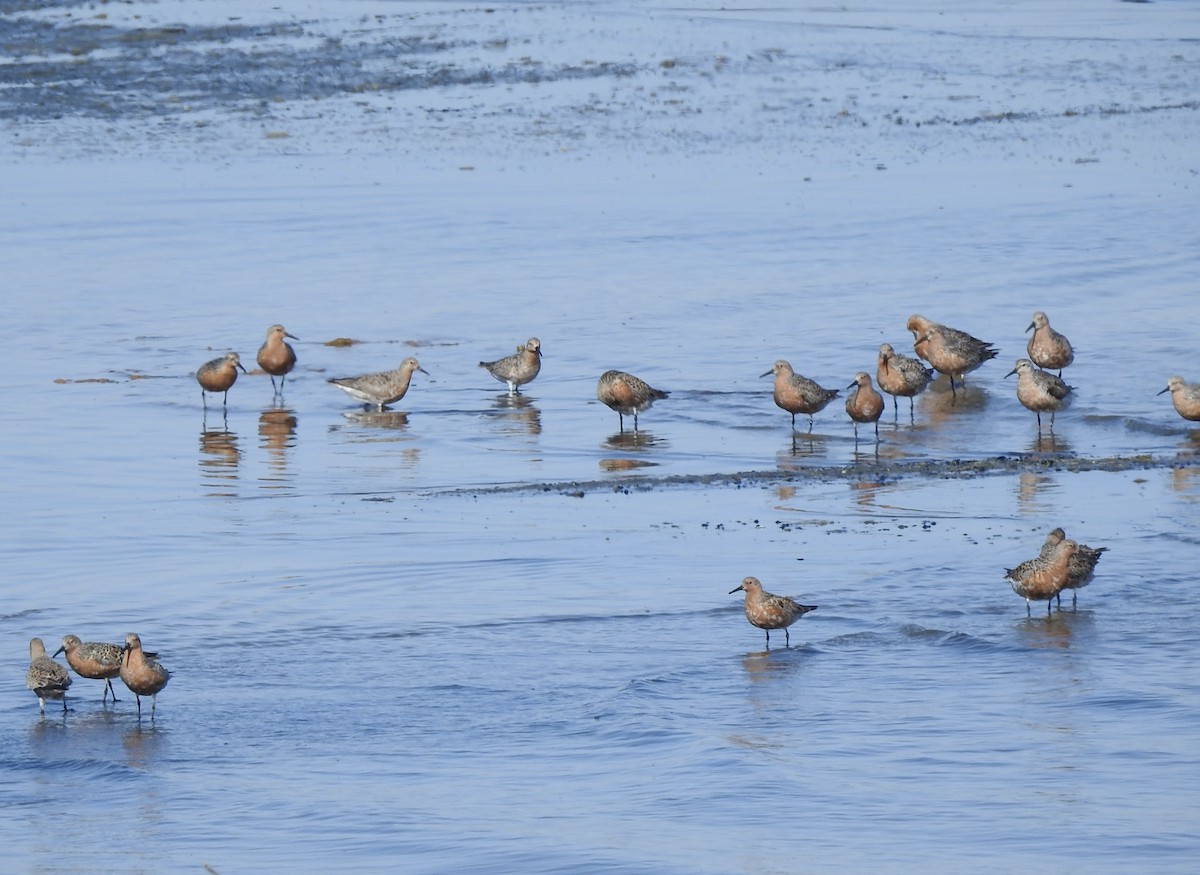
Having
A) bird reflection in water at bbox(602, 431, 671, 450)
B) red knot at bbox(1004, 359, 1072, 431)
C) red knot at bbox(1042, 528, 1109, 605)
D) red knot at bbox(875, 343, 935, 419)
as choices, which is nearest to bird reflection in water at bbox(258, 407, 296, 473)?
bird reflection in water at bbox(602, 431, 671, 450)

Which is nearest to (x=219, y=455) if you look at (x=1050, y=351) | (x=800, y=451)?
(x=800, y=451)

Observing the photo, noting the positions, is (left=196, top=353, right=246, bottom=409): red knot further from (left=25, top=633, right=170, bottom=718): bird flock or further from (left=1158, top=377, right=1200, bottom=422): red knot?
(left=1158, top=377, right=1200, bottom=422): red knot

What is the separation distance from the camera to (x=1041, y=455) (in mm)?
16922

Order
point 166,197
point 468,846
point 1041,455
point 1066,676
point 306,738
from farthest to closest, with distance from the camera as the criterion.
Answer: point 166,197 < point 1041,455 < point 1066,676 < point 306,738 < point 468,846

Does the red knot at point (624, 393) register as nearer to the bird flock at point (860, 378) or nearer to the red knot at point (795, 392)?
the bird flock at point (860, 378)

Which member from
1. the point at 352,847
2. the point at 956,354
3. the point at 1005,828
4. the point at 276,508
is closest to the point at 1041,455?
the point at 956,354

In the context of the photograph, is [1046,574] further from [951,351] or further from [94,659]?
[951,351]

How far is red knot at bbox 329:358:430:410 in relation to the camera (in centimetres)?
1898

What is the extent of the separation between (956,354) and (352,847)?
11912mm

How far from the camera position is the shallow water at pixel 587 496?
9680mm

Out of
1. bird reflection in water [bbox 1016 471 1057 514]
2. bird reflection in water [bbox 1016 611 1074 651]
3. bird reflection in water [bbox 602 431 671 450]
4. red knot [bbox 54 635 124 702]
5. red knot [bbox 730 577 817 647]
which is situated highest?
bird reflection in water [bbox 602 431 671 450]

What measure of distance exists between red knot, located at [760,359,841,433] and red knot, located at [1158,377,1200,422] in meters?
3.07

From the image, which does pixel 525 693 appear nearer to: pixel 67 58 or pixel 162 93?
pixel 162 93

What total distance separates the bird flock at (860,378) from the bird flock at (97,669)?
767cm
